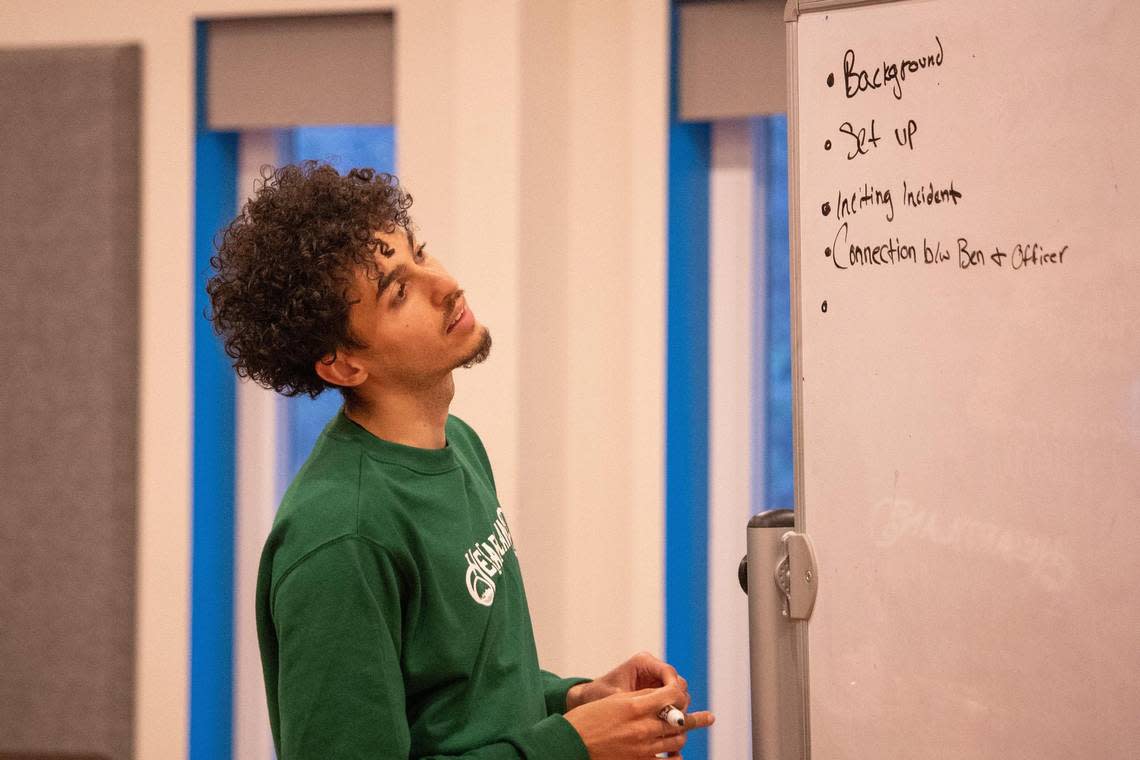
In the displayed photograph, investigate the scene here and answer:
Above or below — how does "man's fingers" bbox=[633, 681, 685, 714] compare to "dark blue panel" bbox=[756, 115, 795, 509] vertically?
below

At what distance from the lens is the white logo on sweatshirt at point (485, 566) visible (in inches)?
48.1

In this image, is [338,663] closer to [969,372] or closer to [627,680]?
[627,680]

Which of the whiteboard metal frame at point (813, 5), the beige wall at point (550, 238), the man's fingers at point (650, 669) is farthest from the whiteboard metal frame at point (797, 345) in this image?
the beige wall at point (550, 238)

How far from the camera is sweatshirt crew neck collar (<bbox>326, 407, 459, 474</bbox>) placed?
1222mm

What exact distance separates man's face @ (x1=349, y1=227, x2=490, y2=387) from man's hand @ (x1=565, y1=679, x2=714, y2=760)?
409 millimetres

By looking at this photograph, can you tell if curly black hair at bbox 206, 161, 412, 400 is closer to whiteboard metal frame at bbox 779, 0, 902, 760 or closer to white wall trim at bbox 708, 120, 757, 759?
whiteboard metal frame at bbox 779, 0, 902, 760

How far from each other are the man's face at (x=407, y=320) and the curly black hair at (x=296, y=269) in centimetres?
2

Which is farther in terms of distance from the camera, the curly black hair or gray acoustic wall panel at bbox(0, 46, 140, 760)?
gray acoustic wall panel at bbox(0, 46, 140, 760)

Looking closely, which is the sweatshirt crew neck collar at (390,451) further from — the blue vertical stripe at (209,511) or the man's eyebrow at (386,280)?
the blue vertical stripe at (209,511)

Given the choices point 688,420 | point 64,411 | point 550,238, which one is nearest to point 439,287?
point 550,238

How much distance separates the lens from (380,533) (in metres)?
1.13

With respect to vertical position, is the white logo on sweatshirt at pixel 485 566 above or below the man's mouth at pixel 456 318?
below

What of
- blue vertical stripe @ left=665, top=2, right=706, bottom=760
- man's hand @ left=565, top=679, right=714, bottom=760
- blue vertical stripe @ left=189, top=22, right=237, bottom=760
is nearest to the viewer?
man's hand @ left=565, top=679, right=714, bottom=760

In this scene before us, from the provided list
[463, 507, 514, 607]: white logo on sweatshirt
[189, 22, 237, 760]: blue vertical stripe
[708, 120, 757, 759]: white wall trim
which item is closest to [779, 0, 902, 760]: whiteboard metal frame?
[463, 507, 514, 607]: white logo on sweatshirt
